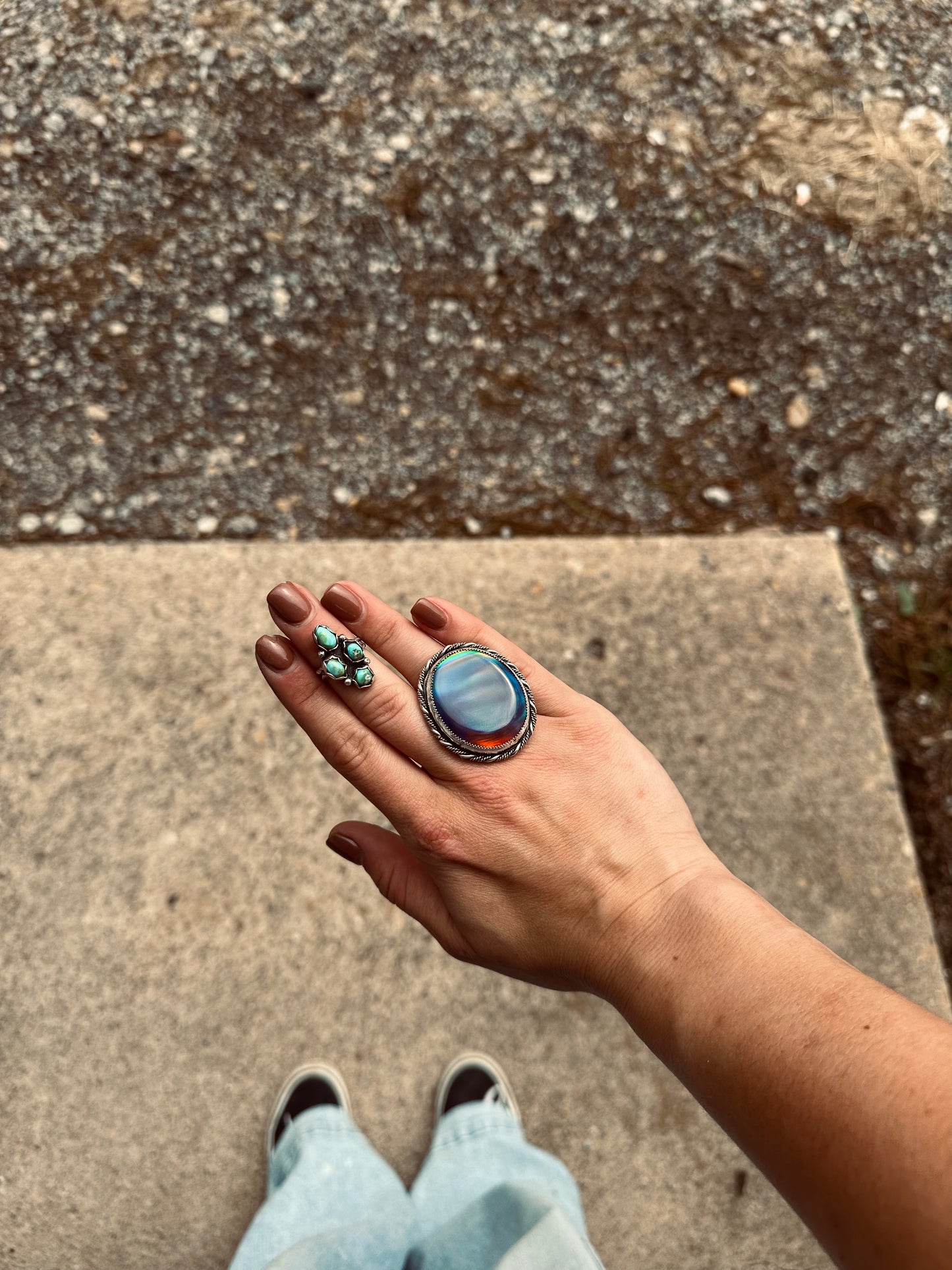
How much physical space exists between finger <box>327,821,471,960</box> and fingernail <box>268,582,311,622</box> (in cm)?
39

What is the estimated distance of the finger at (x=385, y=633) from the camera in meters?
1.48

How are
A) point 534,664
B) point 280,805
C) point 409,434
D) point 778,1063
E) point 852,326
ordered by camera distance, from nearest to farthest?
point 778,1063 → point 534,664 → point 280,805 → point 409,434 → point 852,326

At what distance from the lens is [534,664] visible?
5.21 feet

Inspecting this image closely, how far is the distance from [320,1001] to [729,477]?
1.79m

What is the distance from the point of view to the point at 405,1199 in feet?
6.02

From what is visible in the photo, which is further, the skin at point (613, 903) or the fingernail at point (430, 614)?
the fingernail at point (430, 614)

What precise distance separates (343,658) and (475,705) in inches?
9.4

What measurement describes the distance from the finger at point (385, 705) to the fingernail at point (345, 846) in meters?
0.20

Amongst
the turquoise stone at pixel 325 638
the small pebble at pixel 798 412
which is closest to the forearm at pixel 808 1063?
the turquoise stone at pixel 325 638

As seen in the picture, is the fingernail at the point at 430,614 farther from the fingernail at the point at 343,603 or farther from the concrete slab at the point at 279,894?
the concrete slab at the point at 279,894

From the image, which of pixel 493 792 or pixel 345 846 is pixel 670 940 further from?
pixel 345 846

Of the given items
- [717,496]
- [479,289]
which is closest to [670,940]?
[717,496]

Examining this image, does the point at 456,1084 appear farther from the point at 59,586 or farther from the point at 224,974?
the point at 59,586

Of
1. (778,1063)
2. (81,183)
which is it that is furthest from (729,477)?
(81,183)
